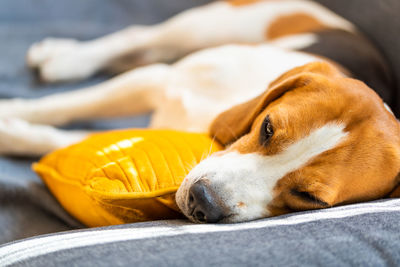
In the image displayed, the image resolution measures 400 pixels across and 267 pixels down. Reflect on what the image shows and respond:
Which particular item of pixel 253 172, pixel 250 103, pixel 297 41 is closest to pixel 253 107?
pixel 250 103

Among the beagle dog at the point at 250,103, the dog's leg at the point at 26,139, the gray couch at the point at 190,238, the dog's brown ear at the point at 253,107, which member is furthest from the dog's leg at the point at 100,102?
the dog's brown ear at the point at 253,107

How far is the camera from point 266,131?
1.72m

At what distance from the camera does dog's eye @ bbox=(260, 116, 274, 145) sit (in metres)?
1.71

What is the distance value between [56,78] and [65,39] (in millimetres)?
453

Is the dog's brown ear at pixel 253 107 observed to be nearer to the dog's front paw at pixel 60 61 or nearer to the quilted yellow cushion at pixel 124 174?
the quilted yellow cushion at pixel 124 174

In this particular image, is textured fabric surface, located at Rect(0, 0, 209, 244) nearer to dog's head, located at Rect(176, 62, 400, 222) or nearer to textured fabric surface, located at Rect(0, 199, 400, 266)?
textured fabric surface, located at Rect(0, 199, 400, 266)

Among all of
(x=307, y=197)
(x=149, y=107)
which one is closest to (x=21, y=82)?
(x=149, y=107)

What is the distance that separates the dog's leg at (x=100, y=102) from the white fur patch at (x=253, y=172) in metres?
0.97

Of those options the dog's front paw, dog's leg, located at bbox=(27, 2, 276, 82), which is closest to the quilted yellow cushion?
the dog's front paw

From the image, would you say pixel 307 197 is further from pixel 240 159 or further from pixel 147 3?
pixel 147 3

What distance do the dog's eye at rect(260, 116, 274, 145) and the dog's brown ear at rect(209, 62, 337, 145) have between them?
14cm

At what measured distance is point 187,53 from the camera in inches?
127

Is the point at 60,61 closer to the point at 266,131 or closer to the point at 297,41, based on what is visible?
the point at 297,41

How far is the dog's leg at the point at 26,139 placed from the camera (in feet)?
7.09
